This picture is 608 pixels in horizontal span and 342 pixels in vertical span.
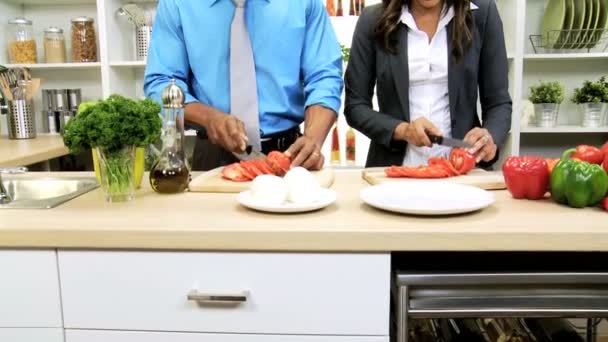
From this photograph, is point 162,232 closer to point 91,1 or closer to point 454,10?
point 454,10

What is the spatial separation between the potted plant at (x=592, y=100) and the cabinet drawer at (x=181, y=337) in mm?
2123

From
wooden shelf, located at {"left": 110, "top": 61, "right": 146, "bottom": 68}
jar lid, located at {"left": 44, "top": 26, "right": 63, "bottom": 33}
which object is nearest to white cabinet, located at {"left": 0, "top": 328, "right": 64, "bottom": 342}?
wooden shelf, located at {"left": 110, "top": 61, "right": 146, "bottom": 68}

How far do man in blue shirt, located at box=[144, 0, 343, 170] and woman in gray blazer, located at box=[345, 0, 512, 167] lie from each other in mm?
165

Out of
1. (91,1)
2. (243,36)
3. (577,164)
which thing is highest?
(91,1)

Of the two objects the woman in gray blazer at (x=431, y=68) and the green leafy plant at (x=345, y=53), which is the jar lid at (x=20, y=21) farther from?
the woman in gray blazer at (x=431, y=68)

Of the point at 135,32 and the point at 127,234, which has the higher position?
the point at 135,32

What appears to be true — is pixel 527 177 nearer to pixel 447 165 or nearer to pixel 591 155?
pixel 591 155

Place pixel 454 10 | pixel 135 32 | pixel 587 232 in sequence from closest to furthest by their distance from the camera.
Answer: pixel 587 232
pixel 454 10
pixel 135 32

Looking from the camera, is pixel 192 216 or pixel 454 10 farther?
pixel 454 10

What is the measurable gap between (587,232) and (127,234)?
2.35 feet

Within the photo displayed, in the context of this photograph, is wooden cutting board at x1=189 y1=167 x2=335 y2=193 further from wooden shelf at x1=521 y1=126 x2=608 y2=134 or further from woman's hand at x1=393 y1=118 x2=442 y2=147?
wooden shelf at x1=521 y1=126 x2=608 y2=134

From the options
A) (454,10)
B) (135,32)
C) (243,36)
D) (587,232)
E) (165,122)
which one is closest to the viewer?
(587,232)

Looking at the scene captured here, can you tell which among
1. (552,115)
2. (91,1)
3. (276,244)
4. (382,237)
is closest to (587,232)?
(382,237)

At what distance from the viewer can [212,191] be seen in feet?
3.89
